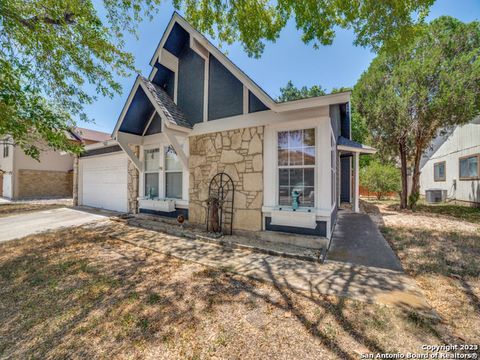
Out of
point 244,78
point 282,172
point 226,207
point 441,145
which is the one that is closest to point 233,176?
point 226,207

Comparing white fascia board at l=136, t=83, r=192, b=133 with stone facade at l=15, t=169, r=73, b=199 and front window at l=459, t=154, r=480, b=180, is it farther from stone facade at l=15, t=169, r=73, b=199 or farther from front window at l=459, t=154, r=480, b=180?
stone facade at l=15, t=169, r=73, b=199

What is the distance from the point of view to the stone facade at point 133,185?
8.49m

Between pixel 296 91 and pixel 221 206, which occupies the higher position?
pixel 296 91

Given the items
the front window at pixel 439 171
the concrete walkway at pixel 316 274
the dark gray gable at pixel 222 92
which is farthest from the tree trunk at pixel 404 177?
the dark gray gable at pixel 222 92

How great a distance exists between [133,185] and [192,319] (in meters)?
7.42

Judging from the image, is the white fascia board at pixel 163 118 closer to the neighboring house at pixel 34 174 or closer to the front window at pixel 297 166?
the front window at pixel 297 166

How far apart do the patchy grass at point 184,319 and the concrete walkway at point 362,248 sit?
156cm

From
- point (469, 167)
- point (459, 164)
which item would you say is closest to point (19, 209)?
point (469, 167)

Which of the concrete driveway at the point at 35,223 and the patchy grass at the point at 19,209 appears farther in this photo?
the patchy grass at the point at 19,209

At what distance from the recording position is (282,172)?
5.32 metres

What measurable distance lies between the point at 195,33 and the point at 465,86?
37.1ft

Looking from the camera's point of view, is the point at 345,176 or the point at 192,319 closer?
the point at 192,319

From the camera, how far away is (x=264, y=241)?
17.4ft

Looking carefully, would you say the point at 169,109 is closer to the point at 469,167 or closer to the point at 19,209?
the point at 19,209
